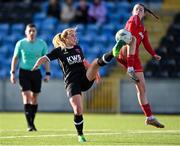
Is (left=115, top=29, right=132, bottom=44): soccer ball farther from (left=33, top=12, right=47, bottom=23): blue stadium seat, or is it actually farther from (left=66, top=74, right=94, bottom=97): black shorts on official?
(left=33, top=12, right=47, bottom=23): blue stadium seat

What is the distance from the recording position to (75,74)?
16000mm

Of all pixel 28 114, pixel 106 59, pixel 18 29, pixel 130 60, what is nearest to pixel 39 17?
pixel 18 29

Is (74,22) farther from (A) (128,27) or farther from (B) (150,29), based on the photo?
(A) (128,27)

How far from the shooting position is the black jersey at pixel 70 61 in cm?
1600

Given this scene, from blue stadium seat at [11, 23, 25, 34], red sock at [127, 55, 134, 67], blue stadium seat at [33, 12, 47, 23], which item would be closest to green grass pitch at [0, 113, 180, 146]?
red sock at [127, 55, 134, 67]

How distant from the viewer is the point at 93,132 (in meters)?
17.9

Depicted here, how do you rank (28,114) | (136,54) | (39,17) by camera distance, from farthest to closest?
(39,17) → (28,114) → (136,54)

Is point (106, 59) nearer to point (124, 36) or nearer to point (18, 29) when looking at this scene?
point (124, 36)

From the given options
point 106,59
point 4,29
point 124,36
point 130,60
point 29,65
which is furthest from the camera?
point 4,29

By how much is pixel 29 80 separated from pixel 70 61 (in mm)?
3460

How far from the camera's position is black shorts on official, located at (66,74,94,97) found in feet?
51.9

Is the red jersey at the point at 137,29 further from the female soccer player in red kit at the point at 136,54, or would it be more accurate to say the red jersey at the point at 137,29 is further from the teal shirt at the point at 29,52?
the teal shirt at the point at 29,52

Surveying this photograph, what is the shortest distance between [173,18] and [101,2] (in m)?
2.86

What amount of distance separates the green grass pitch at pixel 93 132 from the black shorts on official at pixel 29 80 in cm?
101
